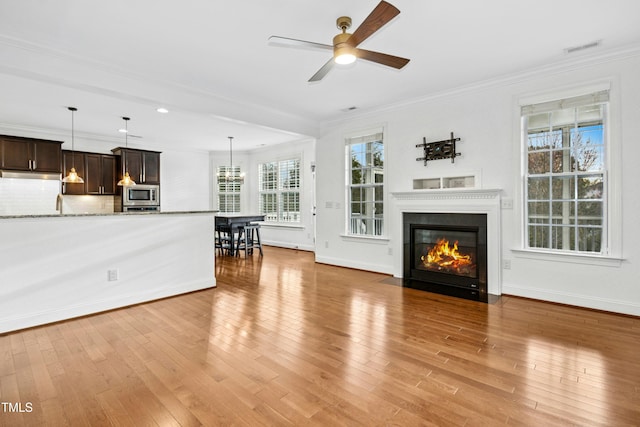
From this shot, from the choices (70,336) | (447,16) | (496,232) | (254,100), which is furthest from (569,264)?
(70,336)

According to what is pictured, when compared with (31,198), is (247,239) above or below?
below

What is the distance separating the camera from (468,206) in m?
4.28

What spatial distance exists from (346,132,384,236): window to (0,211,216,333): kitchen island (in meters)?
2.57

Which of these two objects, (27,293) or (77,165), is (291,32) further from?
(77,165)

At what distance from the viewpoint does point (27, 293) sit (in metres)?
3.06

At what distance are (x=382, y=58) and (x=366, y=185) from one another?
3.02 meters

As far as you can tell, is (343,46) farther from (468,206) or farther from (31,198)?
(31,198)

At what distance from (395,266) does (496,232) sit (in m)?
1.57

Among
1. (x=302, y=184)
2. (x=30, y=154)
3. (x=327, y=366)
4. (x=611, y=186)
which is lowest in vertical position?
(x=327, y=366)

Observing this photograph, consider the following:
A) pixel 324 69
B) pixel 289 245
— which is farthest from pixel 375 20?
pixel 289 245

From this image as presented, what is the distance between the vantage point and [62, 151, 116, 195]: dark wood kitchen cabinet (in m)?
6.75

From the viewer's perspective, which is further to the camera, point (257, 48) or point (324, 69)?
point (257, 48)

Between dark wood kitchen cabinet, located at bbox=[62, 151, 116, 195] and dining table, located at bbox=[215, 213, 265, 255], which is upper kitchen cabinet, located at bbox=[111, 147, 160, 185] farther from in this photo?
dining table, located at bbox=[215, 213, 265, 255]

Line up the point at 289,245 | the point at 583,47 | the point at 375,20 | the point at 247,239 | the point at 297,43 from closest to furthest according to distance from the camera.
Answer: the point at 375,20, the point at 297,43, the point at 583,47, the point at 247,239, the point at 289,245
